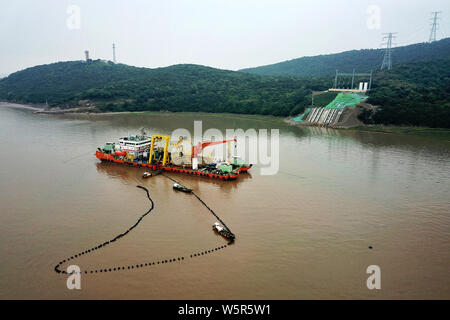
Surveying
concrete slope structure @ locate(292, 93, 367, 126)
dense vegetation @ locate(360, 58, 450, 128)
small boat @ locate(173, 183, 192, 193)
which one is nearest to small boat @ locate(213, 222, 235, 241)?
small boat @ locate(173, 183, 192, 193)

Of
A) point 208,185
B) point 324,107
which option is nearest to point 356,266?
point 208,185

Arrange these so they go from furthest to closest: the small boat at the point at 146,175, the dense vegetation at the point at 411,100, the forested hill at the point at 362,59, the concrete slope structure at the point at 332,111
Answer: the forested hill at the point at 362,59 < the concrete slope structure at the point at 332,111 < the dense vegetation at the point at 411,100 < the small boat at the point at 146,175

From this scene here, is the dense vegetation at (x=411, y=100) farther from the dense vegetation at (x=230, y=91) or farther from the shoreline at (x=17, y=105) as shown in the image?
the shoreline at (x=17, y=105)

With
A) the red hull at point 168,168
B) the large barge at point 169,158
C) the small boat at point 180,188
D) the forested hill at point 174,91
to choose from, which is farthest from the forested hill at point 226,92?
the small boat at point 180,188

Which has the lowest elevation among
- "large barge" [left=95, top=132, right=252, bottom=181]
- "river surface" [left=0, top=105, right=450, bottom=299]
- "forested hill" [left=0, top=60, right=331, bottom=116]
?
"river surface" [left=0, top=105, right=450, bottom=299]

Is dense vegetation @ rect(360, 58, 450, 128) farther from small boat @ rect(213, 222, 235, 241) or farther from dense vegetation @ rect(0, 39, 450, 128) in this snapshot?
small boat @ rect(213, 222, 235, 241)
